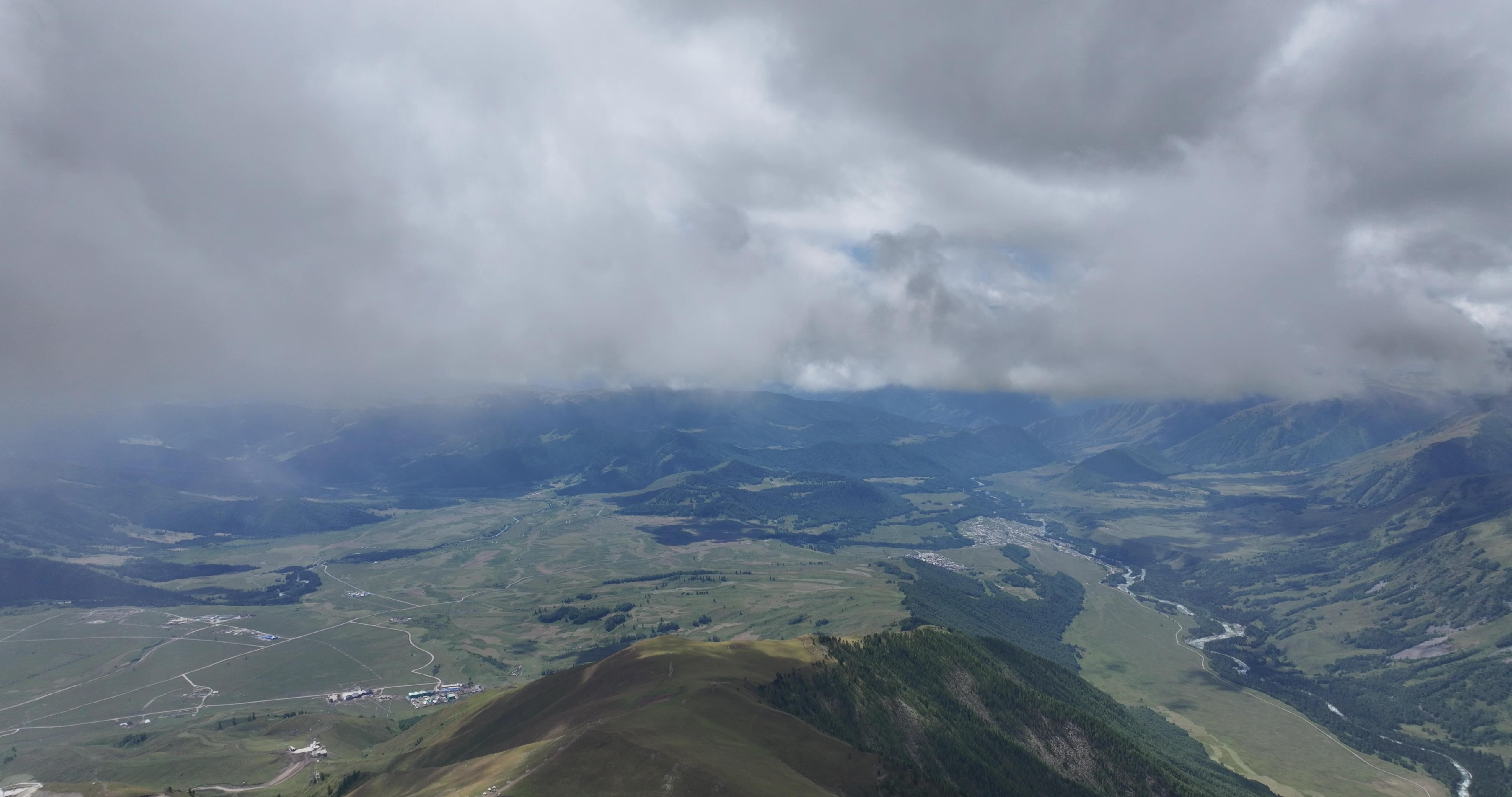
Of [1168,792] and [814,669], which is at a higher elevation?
[814,669]

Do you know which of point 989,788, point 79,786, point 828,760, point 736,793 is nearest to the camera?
point 736,793

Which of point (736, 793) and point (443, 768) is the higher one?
point (736, 793)

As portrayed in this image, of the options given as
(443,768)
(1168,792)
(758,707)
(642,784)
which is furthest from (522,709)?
(1168,792)

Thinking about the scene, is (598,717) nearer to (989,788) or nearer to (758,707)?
(758,707)

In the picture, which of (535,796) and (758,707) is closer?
(535,796)

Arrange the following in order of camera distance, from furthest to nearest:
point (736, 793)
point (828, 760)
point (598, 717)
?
1. point (598, 717)
2. point (828, 760)
3. point (736, 793)

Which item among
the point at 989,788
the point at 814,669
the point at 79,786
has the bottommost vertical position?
the point at 79,786

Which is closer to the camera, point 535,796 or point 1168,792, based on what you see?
point 535,796

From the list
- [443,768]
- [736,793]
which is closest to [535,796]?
[736,793]

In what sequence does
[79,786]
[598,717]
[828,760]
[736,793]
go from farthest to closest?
[79,786]
[598,717]
[828,760]
[736,793]

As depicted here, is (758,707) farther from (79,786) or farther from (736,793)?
(79,786)
